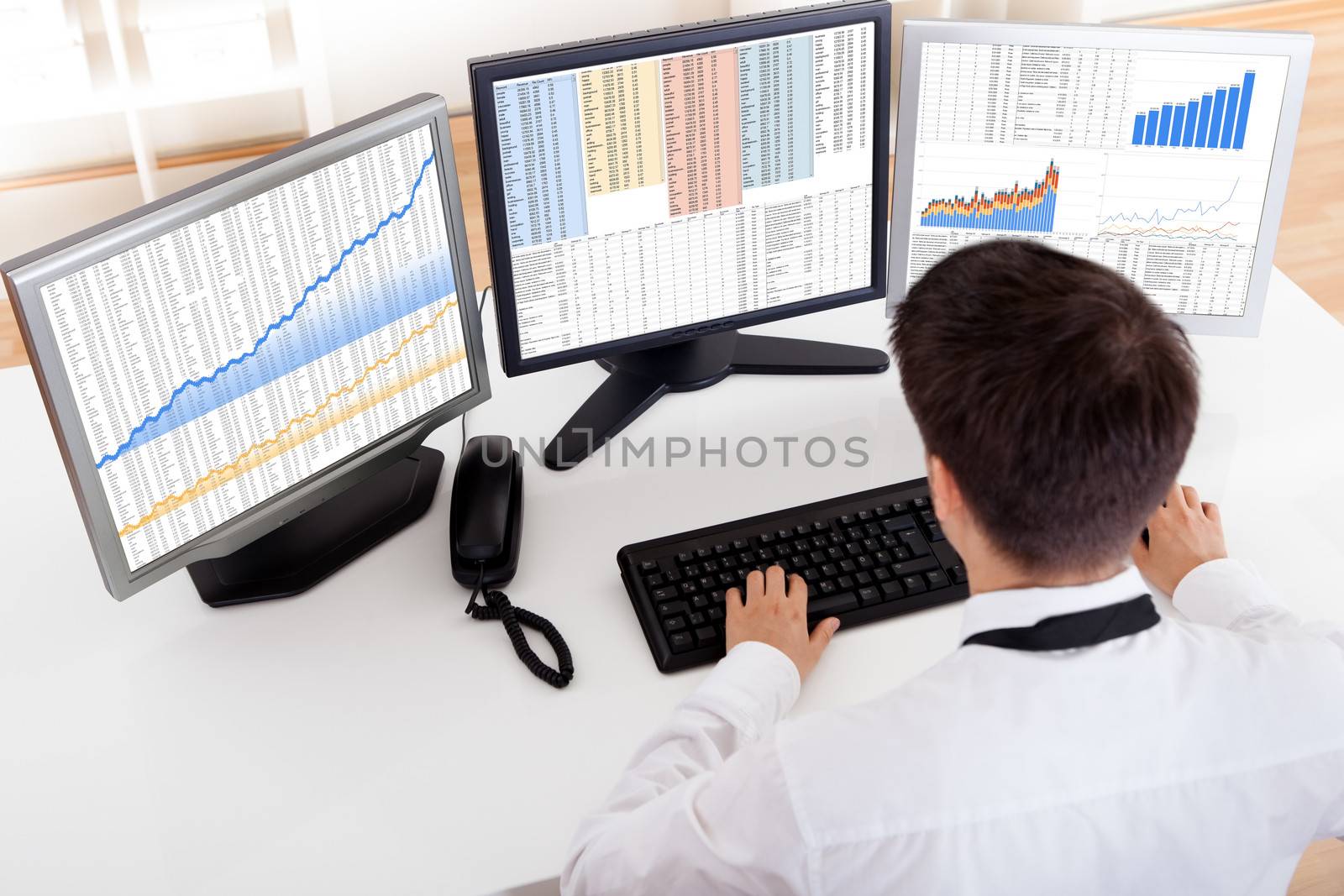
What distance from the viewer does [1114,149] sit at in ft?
5.09

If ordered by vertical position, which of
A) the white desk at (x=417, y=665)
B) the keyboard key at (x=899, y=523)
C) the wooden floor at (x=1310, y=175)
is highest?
the keyboard key at (x=899, y=523)

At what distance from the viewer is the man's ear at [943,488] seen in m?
0.99

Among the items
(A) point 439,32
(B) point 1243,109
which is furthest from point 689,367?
(A) point 439,32

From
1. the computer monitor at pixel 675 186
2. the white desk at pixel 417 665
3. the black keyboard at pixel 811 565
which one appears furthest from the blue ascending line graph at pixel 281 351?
the black keyboard at pixel 811 565

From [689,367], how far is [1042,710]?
87 centimetres

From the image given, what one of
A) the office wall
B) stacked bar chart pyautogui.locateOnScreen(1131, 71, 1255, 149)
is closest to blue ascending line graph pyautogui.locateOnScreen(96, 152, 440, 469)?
stacked bar chart pyautogui.locateOnScreen(1131, 71, 1255, 149)

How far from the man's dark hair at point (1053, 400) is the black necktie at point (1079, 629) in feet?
0.14

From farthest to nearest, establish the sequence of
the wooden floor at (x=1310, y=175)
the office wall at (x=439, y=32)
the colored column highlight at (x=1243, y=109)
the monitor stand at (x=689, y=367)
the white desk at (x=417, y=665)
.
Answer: the office wall at (x=439, y=32) < the wooden floor at (x=1310, y=175) < the monitor stand at (x=689, y=367) < the colored column highlight at (x=1243, y=109) < the white desk at (x=417, y=665)

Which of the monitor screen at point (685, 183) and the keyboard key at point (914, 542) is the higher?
the monitor screen at point (685, 183)

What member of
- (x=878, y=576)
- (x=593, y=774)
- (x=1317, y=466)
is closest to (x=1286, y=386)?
(x=1317, y=466)

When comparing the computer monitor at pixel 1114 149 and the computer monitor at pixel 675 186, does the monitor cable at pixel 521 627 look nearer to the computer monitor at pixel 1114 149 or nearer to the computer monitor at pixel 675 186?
the computer monitor at pixel 675 186

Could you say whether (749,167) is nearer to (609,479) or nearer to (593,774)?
(609,479)

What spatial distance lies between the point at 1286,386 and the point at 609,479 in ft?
2.93

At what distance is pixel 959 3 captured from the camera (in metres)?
3.82
